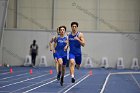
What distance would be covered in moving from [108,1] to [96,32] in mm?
2499

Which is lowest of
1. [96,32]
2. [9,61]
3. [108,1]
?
[9,61]

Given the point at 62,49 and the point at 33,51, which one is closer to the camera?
the point at 62,49

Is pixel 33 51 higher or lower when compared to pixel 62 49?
higher

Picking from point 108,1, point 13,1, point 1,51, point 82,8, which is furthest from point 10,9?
point 108,1

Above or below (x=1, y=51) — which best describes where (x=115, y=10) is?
above

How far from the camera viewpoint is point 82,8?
1229 inches

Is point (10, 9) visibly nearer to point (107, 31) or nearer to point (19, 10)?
point (19, 10)

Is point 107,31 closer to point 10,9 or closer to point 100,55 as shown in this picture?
point 100,55

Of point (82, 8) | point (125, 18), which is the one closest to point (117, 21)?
point (125, 18)

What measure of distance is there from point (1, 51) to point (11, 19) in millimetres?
2535

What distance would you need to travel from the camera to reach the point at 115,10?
31062 millimetres

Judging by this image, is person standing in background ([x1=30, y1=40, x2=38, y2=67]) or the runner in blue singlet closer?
the runner in blue singlet

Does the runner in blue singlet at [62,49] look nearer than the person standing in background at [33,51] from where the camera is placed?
Yes

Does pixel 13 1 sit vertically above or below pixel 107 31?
above
